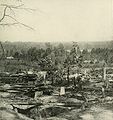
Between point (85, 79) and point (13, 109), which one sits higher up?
point (85, 79)

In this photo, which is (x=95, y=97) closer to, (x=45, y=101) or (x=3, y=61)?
(x=45, y=101)

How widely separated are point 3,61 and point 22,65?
11 cm

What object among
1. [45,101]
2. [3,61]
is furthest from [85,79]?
[3,61]

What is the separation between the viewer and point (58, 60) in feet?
4.98

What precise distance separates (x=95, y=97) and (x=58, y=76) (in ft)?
0.75

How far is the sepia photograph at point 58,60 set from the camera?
1482mm

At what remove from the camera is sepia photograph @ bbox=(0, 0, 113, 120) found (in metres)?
1.48

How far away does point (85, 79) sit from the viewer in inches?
59.5
